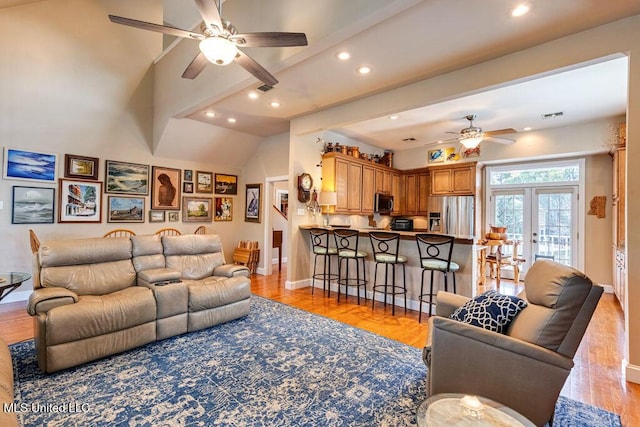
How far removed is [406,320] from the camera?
12.2 ft

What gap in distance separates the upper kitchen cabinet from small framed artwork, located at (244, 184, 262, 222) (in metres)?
4.01

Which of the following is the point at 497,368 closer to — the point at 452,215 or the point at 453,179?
the point at 452,215

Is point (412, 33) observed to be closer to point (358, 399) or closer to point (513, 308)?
point (513, 308)

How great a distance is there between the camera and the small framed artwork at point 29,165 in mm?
4242

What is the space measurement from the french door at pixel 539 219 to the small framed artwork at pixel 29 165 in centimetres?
831

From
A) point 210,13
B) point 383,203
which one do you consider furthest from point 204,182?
point 210,13

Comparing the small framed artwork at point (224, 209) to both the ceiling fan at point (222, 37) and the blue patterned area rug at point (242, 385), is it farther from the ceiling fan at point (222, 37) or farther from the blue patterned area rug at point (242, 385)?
the ceiling fan at point (222, 37)

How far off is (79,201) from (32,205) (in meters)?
0.57

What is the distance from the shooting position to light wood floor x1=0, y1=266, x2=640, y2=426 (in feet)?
7.29

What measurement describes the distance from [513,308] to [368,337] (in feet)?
5.29

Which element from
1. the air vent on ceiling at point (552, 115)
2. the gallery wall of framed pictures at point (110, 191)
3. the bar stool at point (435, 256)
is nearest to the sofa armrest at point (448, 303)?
the bar stool at point (435, 256)

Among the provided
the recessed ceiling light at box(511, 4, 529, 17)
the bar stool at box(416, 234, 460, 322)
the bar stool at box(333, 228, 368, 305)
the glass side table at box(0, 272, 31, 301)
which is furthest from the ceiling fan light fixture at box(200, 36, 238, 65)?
the bar stool at box(416, 234, 460, 322)

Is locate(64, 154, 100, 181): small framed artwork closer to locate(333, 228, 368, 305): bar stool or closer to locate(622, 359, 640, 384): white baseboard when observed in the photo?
locate(333, 228, 368, 305): bar stool

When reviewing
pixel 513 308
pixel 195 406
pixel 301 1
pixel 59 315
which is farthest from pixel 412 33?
pixel 59 315
